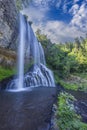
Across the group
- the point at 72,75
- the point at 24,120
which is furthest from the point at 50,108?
the point at 72,75

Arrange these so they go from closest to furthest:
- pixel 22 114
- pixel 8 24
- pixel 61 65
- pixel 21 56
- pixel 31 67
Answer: pixel 22 114 < pixel 8 24 < pixel 21 56 < pixel 31 67 < pixel 61 65

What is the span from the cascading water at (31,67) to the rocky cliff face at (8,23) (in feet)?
10.3

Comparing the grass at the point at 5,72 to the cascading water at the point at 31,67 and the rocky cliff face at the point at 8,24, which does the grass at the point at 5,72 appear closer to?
the cascading water at the point at 31,67

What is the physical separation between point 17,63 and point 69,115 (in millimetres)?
27510

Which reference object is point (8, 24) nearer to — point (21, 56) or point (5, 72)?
point (21, 56)

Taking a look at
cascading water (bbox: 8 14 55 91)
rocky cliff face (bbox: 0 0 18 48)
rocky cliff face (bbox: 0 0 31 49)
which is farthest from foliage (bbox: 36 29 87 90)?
rocky cliff face (bbox: 0 0 18 48)

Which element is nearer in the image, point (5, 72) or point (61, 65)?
point (5, 72)

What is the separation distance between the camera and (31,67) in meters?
49.7

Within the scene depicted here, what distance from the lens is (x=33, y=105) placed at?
1045 inches

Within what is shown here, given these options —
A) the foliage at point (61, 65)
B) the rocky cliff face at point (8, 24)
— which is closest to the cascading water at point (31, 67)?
the rocky cliff face at point (8, 24)

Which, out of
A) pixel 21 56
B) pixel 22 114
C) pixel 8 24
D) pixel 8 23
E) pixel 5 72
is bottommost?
pixel 22 114

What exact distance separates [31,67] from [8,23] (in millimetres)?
10940

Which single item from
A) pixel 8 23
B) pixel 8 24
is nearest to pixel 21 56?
pixel 8 24

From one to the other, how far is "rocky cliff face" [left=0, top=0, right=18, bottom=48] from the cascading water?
314 cm
